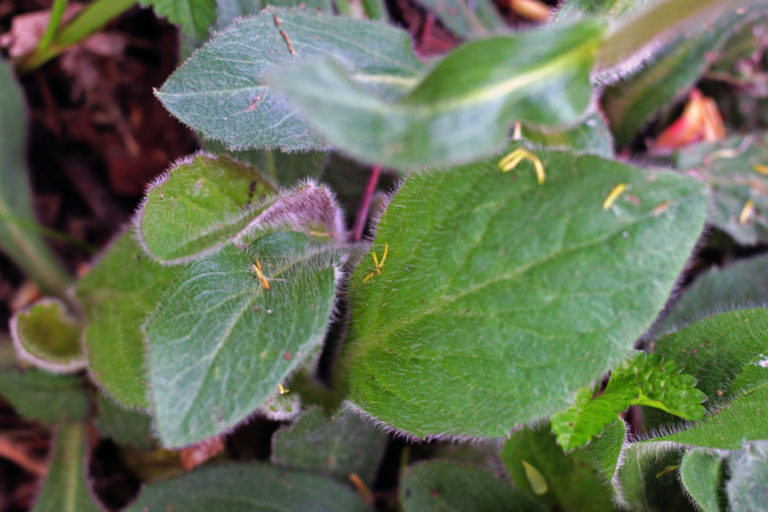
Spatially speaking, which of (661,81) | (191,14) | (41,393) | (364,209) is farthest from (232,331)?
(661,81)

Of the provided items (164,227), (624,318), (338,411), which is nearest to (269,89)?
(164,227)

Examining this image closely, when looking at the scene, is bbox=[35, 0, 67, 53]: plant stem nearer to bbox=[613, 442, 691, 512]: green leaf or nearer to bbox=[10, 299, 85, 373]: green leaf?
bbox=[10, 299, 85, 373]: green leaf

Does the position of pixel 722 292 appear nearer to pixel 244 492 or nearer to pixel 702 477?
pixel 702 477

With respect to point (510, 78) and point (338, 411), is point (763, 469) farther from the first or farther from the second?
point (510, 78)

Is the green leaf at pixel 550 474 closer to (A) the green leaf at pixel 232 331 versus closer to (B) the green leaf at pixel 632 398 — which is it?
(B) the green leaf at pixel 632 398

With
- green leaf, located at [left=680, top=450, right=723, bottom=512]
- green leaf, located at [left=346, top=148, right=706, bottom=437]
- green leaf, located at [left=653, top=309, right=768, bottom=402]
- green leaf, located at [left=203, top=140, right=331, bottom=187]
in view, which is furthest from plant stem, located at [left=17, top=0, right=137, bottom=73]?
green leaf, located at [left=680, top=450, right=723, bottom=512]
